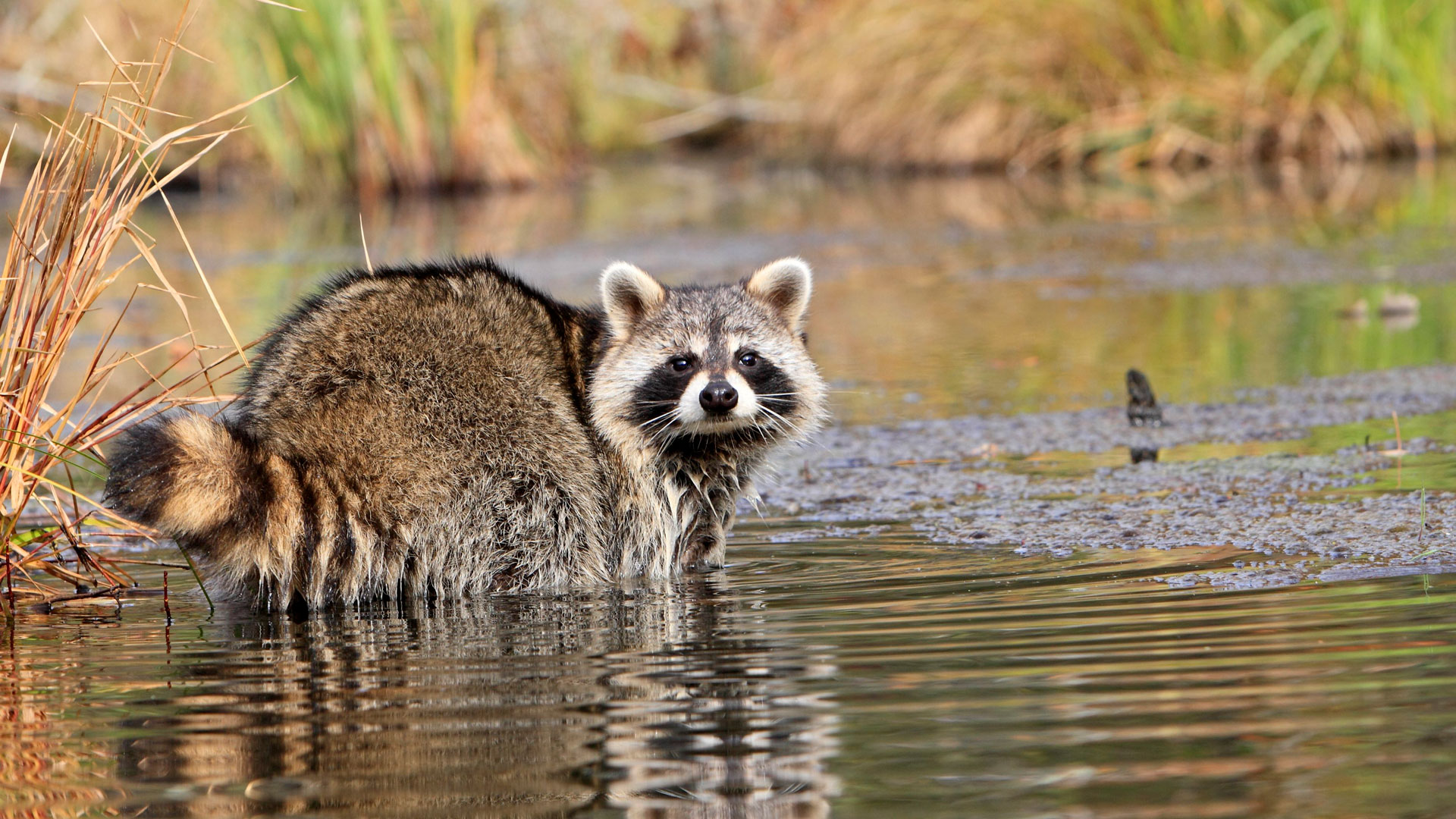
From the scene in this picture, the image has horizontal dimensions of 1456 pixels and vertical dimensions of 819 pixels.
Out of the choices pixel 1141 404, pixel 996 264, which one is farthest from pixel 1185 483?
pixel 996 264

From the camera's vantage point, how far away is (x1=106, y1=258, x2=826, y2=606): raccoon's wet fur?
153 inches

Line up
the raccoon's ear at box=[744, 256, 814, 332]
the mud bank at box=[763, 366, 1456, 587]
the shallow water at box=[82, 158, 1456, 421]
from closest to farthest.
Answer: the mud bank at box=[763, 366, 1456, 587]
the raccoon's ear at box=[744, 256, 814, 332]
the shallow water at box=[82, 158, 1456, 421]

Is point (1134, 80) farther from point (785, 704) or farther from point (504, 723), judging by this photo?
point (504, 723)

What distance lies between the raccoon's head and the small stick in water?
1487 mm

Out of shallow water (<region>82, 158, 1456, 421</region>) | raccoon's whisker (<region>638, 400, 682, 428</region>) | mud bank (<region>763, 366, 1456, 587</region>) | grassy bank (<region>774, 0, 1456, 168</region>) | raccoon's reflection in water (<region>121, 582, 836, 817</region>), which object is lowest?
raccoon's reflection in water (<region>121, 582, 836, 817</region>)

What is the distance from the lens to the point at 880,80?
1678 centimetres

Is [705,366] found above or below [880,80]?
below

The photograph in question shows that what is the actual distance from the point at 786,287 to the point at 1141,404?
1.64 meters

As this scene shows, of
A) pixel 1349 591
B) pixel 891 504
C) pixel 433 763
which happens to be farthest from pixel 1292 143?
pixel 433 763

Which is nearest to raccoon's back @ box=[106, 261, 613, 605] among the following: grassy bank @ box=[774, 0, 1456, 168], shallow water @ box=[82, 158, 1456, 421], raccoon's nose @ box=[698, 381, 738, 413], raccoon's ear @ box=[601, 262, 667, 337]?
raccoon's ear @ box=[601, 262, 667, 337]

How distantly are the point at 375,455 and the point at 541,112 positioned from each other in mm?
13565

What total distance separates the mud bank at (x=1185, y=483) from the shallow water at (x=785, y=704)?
30 centimetres

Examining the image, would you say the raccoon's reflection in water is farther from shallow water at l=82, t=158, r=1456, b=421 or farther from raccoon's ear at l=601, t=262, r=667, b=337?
shallow water at l=82, t=158, r=1456, b=421

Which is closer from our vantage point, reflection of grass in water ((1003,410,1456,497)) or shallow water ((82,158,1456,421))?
reflection of grass in water ((1003,410,1456,497))
